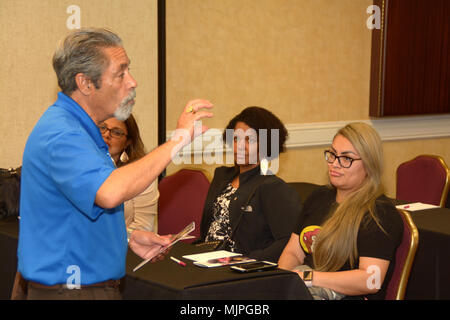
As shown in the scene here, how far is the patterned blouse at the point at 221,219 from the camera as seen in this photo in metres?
3.45

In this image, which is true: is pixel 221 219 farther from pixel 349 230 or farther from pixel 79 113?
pixel 79 113

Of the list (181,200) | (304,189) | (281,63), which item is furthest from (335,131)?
(181,200)

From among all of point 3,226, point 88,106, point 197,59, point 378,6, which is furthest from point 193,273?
point 378,6

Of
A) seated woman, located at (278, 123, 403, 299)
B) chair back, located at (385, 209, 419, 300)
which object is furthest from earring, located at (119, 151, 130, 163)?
chair back, located at (385, 209, 419, 300)

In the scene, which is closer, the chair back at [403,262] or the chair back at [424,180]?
the chair back at [403,262]

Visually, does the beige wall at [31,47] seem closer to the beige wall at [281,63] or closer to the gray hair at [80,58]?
the beige wall at [281,63]

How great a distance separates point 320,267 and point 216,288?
2.37 feet

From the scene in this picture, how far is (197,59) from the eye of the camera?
5316 millimetres

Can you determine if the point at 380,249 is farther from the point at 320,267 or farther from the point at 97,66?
the point at 97,66

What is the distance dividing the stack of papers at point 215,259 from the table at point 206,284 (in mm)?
34

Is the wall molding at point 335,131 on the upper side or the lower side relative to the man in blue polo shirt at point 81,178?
lower

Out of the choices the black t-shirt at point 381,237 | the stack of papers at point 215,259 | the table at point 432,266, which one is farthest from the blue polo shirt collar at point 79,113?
the table at point 432,266

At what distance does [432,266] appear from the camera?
3375 millimetres
